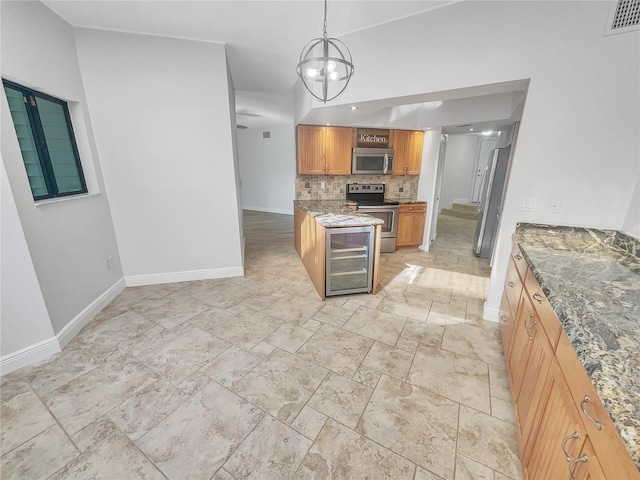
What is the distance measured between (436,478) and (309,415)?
712mm

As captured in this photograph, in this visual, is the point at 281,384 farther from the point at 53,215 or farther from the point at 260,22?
the point at 260,22

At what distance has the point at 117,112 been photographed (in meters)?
2.73

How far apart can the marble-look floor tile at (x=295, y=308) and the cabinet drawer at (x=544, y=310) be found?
1.80 meters

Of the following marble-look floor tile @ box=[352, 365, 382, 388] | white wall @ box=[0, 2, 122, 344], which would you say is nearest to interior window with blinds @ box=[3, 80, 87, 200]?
white wall @ box=[0, 2, 122, 344]

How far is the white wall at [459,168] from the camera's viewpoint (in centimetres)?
791

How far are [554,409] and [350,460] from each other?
95 cm

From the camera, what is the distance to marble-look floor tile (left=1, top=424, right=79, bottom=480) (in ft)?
4.18

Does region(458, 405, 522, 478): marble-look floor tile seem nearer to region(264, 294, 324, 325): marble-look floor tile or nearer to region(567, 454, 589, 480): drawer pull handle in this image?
region(567, 454, 589, 480): drawer pull handle

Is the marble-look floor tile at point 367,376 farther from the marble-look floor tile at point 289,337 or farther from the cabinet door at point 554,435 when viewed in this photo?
the cabinet door at point 554,435

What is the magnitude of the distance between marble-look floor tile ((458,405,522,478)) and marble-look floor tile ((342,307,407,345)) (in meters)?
0.77

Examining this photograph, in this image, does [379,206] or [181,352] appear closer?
[181,352]

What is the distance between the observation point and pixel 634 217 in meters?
1.84

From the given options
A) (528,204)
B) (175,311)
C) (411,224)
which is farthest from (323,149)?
(175,311)

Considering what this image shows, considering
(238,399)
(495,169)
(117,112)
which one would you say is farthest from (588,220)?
(117,112)
